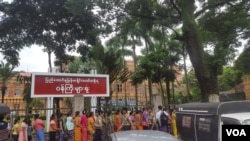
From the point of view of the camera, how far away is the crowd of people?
11688 millimetres

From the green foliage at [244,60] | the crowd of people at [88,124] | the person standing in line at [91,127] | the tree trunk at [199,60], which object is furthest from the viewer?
the green foliage at [244,60]

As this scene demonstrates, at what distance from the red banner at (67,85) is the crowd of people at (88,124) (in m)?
1.16

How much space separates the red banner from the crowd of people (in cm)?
116

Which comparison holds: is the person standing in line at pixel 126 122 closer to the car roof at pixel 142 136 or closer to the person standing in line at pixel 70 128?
the person standing in line at pixel 70 128

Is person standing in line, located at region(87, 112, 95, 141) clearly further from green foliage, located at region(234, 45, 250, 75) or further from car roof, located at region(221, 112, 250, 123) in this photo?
green foliage, located at region(234, 45, 250, 75)

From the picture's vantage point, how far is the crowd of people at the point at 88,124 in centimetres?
1169

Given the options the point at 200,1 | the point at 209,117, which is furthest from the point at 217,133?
the point at 200,1

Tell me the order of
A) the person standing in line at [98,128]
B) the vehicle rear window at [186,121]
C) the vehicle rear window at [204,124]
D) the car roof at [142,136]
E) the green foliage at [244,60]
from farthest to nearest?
the green foliage at [244,60]
the person standing in line at [98,128]
the vehicle rear window at [186,121]
the vehicle rear window at [204,124]
the car roof at [142,136]

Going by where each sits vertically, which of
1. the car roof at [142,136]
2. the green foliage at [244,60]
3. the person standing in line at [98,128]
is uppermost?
the green foliage at [244,60]

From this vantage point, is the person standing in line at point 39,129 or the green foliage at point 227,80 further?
the green foliage at point 227,80

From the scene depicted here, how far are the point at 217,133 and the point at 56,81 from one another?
360 inches

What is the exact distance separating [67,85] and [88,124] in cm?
256

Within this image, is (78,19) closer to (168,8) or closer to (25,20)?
(25,20)

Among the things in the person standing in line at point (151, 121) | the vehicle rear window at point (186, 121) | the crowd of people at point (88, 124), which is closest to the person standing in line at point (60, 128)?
the crowd of people at point (88, 124)
